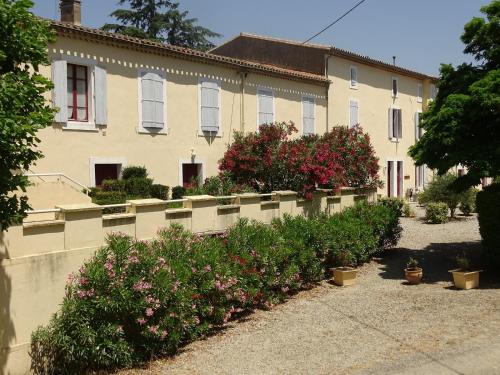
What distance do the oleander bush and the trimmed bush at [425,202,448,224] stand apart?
11408 mm

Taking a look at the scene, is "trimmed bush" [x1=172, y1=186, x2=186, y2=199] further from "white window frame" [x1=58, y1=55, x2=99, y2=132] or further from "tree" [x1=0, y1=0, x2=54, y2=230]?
"tree" [x1=0, y1=0, x2=54, y2=230]

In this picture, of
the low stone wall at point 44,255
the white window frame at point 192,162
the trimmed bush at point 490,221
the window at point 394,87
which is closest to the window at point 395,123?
the window at point 394,87

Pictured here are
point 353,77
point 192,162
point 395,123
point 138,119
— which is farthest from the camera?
point 395,123

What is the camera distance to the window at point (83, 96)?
13.4 meters

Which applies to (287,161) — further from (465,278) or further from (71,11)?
(71,11)

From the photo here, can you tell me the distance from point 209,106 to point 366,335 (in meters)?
10.4

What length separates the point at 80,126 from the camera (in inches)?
539

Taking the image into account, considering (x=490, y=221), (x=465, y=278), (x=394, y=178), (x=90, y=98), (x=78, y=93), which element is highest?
(x=78, y=93)

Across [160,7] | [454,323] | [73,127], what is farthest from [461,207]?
[160,7]

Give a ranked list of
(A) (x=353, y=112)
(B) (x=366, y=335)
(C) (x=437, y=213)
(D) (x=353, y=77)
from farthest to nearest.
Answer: (D) (x=353, y=77), (A) (x=353, y=112), (C) (x=437, y=213), (B) (x=366, y=335)

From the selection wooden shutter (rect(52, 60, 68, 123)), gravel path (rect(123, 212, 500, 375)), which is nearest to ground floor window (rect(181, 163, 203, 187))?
wooden shutter (rect(52, 60, 68, 123))

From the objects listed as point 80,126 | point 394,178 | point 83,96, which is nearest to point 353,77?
point 394,178

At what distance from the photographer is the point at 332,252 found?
12.9 meters

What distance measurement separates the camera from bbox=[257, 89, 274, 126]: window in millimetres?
18984
